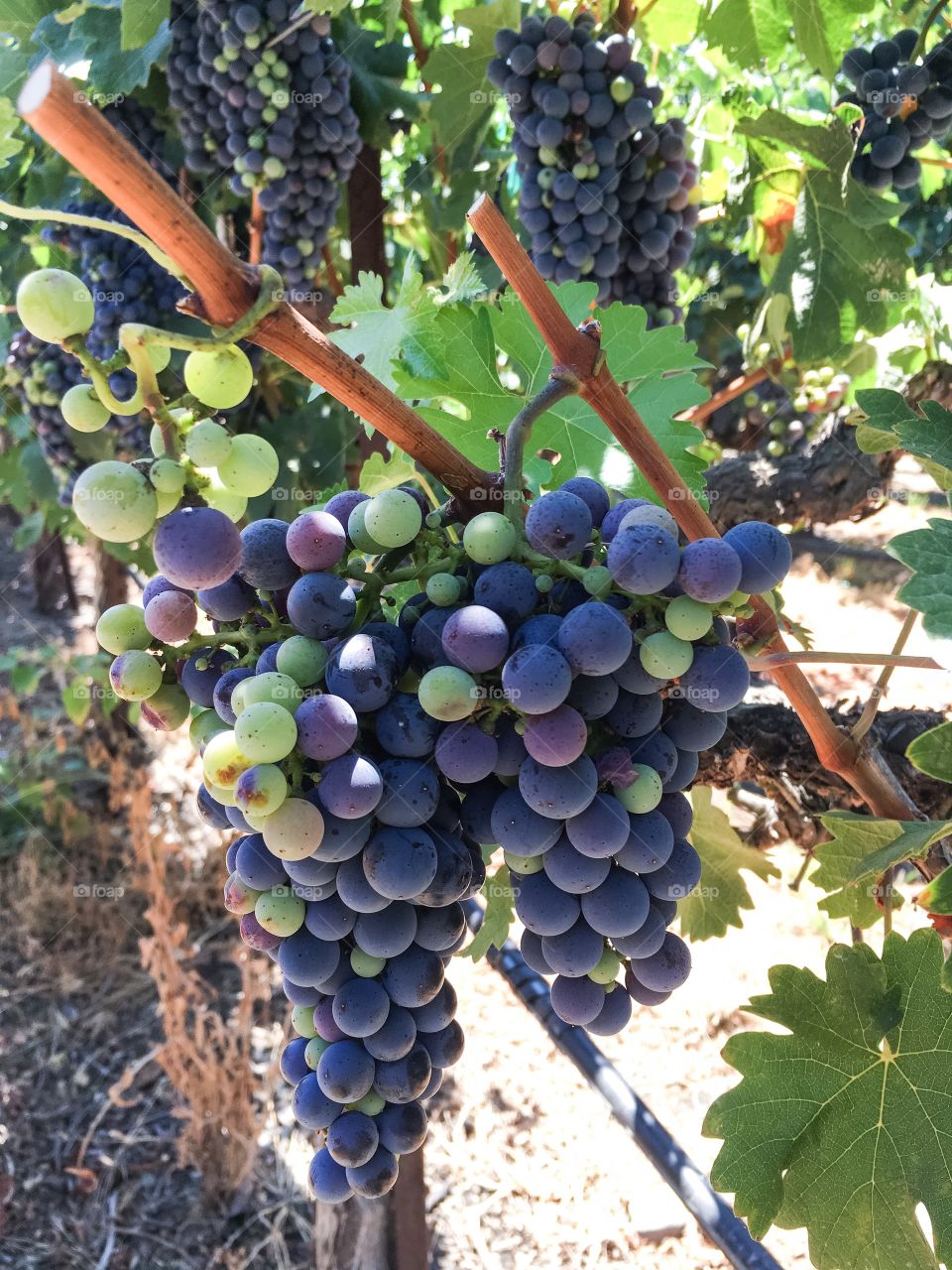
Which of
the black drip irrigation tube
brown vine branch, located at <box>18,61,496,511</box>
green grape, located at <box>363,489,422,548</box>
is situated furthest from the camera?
the black drip irrigation tube

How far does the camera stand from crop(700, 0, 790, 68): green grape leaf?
5.83 feet

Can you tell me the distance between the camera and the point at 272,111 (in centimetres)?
178

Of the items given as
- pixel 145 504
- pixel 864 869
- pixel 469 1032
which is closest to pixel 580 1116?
pixel 469 1032

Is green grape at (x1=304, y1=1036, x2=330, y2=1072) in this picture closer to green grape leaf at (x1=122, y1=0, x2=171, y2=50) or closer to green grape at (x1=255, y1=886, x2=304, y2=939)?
green grape at (x1=255, y1=886, x2=304, y2=939)

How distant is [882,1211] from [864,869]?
36 centimetres

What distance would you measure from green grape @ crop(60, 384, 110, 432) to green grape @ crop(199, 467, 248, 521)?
0.21ft

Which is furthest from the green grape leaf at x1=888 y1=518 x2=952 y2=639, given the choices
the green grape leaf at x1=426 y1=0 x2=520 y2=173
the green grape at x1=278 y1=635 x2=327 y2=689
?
the green grape leaf at x1=426 y1=0 x2=520 y2=173

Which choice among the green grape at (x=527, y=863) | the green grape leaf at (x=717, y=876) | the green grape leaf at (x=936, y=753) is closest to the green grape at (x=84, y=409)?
the green grape at (x=527, y=863)

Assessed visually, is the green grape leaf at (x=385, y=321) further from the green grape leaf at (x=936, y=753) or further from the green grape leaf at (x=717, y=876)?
the green grape leaf at (x=717, y=876)

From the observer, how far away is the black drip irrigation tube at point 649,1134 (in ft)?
3.94

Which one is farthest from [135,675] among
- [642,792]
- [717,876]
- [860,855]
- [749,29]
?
[749,29]

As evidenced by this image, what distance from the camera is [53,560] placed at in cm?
530

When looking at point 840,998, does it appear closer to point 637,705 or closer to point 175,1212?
point 637,705

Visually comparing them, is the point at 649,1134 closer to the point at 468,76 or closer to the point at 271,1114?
the point at 271,1114
